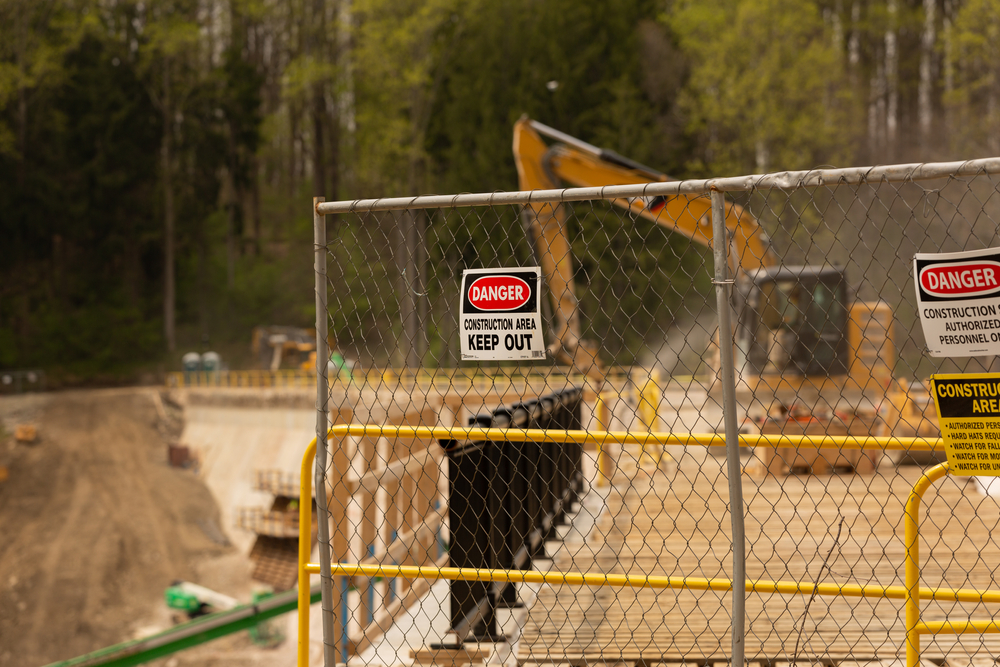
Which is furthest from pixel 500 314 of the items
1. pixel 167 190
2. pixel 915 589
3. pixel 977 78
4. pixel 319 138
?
pixel 319 138

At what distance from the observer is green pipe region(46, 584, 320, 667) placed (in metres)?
6.75

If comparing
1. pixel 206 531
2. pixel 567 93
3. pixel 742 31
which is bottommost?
pixel 206 531

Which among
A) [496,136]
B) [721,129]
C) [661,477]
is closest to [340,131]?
[496,136]

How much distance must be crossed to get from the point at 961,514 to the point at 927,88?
4176 cm

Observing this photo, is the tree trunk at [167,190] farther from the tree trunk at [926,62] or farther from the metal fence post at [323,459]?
the tree trunk at [926,62]

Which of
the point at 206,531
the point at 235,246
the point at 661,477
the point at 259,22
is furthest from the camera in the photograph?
the point at 259,22

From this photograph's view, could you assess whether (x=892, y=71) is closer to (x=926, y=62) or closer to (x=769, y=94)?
(x=926, y=62)

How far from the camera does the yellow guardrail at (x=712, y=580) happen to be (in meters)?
2.98

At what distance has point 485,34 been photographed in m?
36.4

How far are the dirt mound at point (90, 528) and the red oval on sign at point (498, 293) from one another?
18891mm

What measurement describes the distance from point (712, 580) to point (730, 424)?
2.27 ft

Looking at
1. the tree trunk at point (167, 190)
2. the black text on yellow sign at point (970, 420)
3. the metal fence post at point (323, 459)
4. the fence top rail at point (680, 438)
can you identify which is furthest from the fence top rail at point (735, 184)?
the tree trunk at point (167, 190)

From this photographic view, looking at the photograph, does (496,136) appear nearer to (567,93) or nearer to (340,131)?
(567,93)

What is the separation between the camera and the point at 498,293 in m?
3.26
